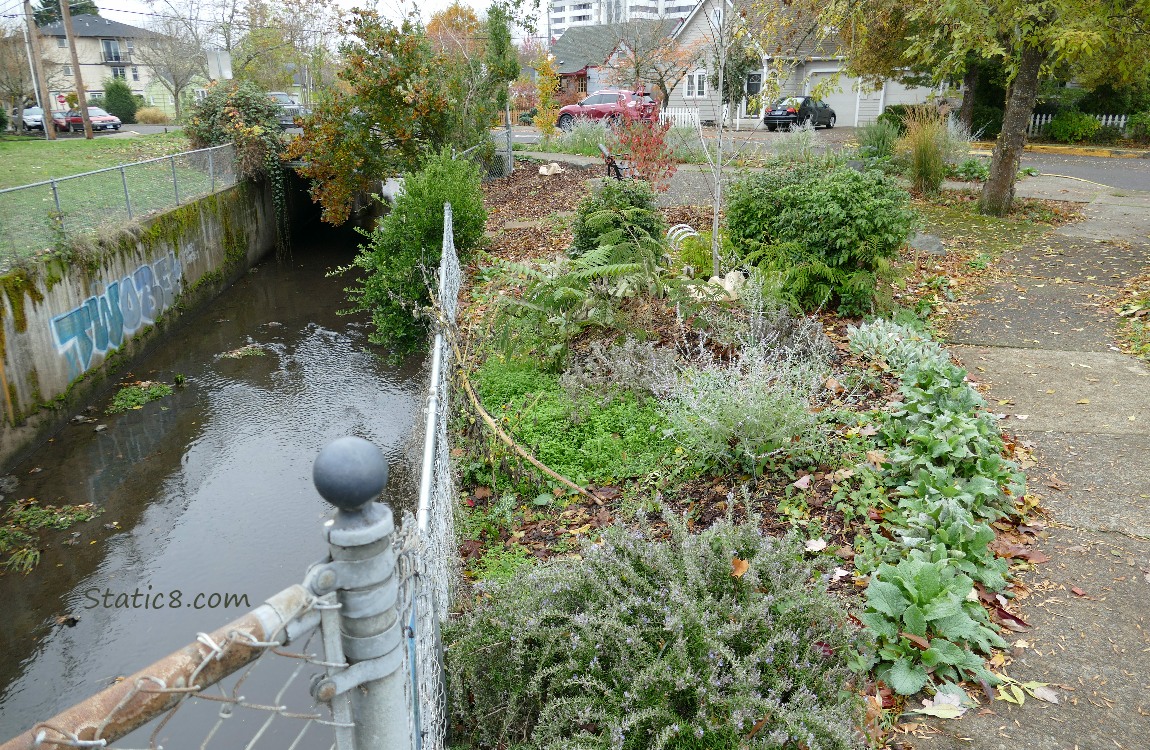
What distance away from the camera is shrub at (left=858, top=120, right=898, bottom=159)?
14.9 meters

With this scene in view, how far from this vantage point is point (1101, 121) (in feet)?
87.2

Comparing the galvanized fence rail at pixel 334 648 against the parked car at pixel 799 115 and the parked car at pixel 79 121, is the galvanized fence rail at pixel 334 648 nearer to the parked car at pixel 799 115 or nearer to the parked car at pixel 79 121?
the parked car at pixel 799 115

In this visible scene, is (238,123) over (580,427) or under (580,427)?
over

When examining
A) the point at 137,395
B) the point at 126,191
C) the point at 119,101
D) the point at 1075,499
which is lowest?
the point at 137,395

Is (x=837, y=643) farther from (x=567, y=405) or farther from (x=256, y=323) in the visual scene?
(x=256, y=323)

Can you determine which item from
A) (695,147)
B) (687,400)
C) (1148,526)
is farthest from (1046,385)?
(695,147)

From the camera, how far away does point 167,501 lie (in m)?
7.78

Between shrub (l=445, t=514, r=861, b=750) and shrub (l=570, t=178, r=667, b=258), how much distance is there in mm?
5367

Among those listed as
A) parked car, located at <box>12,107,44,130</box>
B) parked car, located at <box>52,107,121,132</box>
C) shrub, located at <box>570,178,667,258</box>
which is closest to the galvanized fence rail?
shrub, located at <box>570,178,667,258</box>

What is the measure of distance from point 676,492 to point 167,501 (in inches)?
219

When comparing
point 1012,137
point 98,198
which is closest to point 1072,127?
point 1012,137

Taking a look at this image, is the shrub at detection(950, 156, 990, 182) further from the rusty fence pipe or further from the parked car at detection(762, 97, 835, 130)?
the rusty fence pipe

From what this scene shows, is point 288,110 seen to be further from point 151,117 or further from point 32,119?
point 151,117

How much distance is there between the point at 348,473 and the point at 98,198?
12438mm
